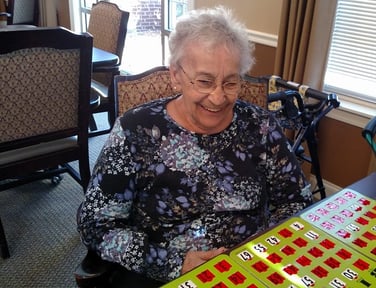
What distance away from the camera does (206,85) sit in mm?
1081

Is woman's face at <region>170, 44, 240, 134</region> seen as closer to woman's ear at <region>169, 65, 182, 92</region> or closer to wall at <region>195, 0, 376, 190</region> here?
woman's ear at <region>169, 65, 182, 92</region>

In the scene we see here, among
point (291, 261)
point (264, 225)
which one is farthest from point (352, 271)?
point (264, 225)

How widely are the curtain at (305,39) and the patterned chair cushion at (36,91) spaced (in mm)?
1197

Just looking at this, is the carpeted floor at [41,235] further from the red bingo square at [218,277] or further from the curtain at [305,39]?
the curtain at [305,39]

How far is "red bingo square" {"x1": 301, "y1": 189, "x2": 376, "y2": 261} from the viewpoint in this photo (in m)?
0.89

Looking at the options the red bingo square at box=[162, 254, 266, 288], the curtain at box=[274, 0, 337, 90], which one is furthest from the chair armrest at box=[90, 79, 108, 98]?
the red bingo square at box=[162, 254, 266, 288]

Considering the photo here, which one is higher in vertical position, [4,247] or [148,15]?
[148,15]

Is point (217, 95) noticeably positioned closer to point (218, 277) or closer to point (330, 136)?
point (218, 277)

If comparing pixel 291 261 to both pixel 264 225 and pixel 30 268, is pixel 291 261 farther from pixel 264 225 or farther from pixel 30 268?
pixel 30 268

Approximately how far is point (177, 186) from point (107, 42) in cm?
202

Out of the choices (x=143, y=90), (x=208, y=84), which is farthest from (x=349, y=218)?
(x=143, y=90)

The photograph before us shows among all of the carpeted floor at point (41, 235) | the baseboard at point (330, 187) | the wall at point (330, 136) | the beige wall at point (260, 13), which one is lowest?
the carpeted floor at point (41, 235)

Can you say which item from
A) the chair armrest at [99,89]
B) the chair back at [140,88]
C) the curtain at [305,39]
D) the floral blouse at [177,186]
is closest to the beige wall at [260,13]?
the curtain at [305,39]

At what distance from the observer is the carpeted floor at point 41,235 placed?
187cm
